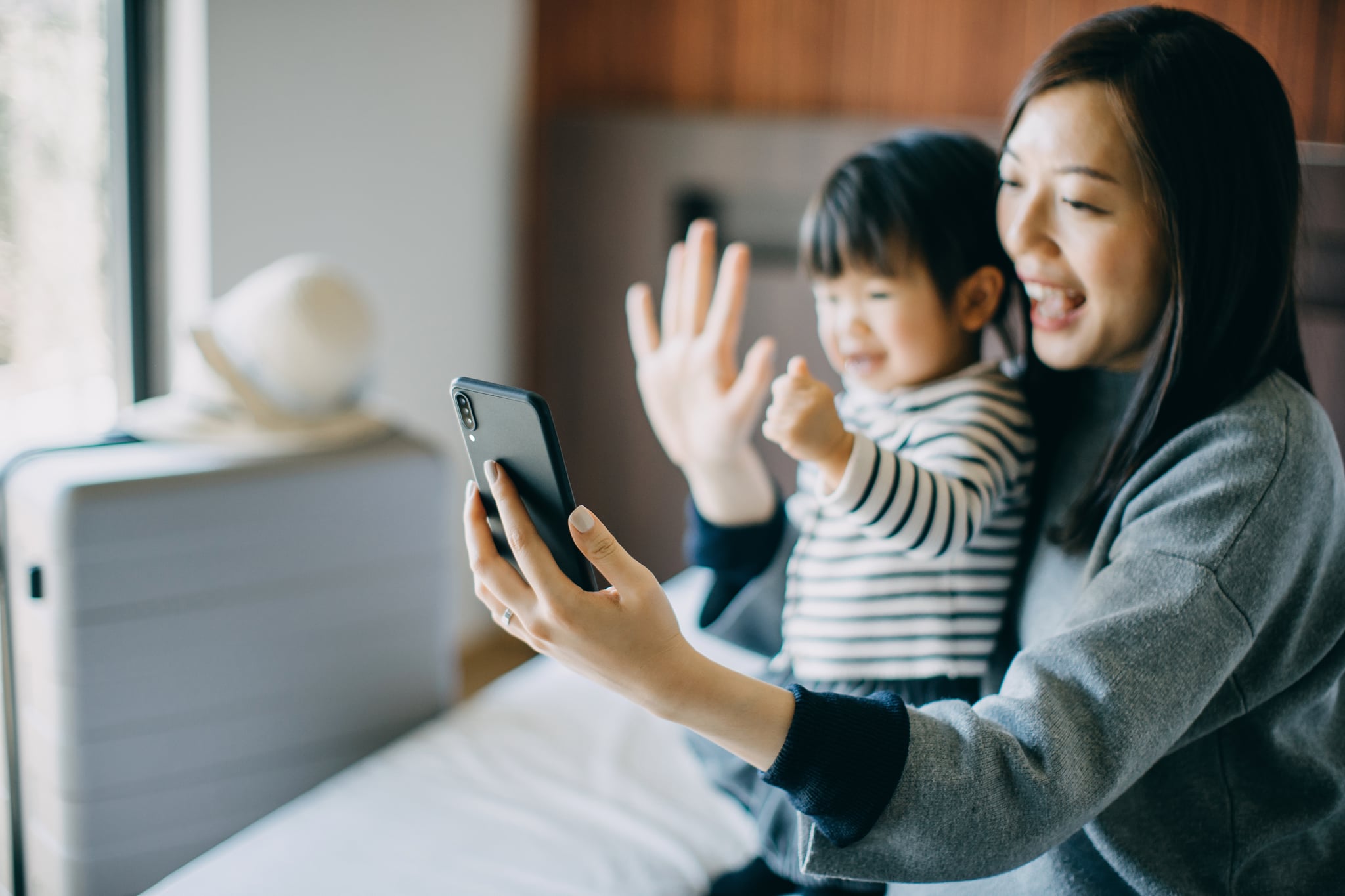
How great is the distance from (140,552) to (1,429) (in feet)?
2.16

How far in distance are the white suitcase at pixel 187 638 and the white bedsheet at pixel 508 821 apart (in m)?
0.20

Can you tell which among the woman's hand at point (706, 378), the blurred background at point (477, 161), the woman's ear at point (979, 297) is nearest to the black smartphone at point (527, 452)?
the woman's hand at point (706, 378)

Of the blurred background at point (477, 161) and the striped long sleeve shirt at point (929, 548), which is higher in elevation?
the blurred background at point (477, 161)

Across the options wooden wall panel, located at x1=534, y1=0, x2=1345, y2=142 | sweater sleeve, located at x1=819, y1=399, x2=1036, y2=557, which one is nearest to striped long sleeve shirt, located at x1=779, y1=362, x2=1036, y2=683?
sweater sleeve, located at x1=819, y1=399, x2=1036, y2=557

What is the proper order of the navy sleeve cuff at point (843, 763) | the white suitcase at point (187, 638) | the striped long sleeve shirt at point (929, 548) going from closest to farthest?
the navy sleeve cuff at point (843, 763)
the striped long sleeve shirt at point (929, 548)
the white suitcase at point (187, 638)

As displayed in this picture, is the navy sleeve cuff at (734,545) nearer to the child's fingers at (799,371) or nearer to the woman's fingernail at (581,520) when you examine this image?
the child's fingers at (799,371)

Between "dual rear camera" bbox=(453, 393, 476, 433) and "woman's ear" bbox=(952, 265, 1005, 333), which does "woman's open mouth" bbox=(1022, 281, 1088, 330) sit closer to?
"woman's ear" bbox=(952, 265, 1005, 333)

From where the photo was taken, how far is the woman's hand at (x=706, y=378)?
117cm

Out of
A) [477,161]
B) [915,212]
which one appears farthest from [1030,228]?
[477,161]

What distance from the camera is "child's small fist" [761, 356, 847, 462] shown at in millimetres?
845

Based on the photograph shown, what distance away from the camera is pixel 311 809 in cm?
121

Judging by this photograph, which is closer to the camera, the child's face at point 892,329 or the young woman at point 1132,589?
the young woman at point 1132,589

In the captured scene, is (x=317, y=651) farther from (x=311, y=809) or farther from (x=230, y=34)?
(x=230, y=34)

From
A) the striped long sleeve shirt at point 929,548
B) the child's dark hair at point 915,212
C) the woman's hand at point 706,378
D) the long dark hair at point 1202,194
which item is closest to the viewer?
the long dark hair at point 1202,194
